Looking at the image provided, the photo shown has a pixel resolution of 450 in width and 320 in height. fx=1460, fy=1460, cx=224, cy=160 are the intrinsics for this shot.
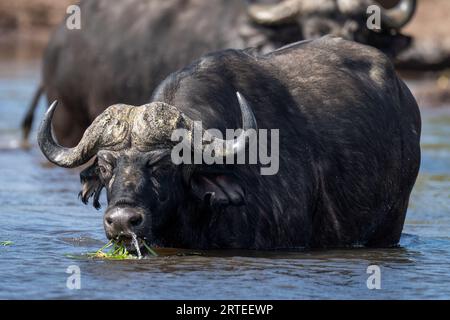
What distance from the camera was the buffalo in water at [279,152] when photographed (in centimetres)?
789

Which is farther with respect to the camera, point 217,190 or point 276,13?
point 276,13

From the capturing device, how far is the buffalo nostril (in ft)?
25.1

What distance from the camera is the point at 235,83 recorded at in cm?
870

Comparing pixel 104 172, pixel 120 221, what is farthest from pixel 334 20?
pixel 120 221

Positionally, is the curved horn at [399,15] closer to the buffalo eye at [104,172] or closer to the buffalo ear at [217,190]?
the buffalo ear at [217,190]

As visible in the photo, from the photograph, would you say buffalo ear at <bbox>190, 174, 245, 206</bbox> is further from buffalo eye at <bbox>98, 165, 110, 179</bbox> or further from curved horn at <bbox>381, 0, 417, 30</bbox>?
curved horn at <bbox>381, 0, 417, 30</bbox>

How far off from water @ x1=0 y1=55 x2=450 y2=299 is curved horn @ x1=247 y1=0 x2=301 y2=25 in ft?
14.5

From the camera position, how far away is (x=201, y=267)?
7.89 metres

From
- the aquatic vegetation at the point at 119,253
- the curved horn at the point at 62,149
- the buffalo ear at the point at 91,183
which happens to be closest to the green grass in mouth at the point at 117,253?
the aquatic vegetation at the point at 119,253

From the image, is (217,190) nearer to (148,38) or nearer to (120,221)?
(120,221)

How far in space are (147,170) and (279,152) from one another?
3.51 feet

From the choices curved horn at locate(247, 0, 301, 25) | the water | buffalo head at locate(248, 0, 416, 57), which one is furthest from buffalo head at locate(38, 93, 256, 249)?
curved horn at locate(247, 0, 301, 25)

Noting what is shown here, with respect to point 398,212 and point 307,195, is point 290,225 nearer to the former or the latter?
point 307,195

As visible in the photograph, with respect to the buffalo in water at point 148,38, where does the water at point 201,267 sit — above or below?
below
